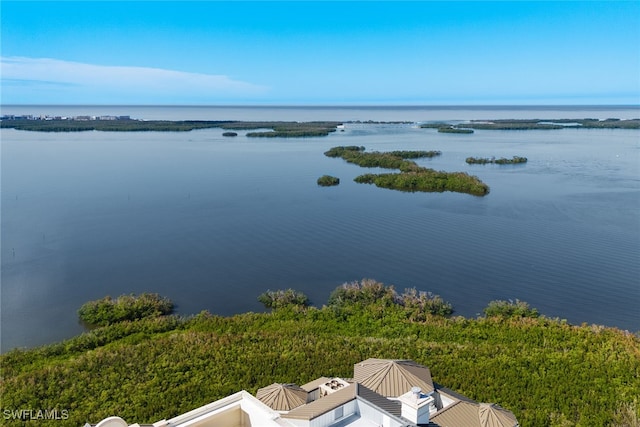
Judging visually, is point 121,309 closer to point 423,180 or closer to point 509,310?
point 509,310

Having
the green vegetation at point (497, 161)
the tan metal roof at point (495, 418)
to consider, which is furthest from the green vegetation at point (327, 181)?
the tan metal roof at point (495, 418)

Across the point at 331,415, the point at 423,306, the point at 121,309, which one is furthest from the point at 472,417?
the point at 121,309

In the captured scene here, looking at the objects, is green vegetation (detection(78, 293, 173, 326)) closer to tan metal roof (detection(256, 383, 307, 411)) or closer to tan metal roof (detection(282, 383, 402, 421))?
tan metal roof (detection(256, 383, 307, 411))

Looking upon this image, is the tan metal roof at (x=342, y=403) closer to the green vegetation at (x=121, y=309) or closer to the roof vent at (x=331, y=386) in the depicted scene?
the roof vent at (x=331, y=386)

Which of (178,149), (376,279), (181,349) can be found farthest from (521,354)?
(178,149)

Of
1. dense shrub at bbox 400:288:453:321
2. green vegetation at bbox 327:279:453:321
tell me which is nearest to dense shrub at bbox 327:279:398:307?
green vegetation at bbox 327:279:453:321

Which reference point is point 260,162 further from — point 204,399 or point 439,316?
point 204,399
